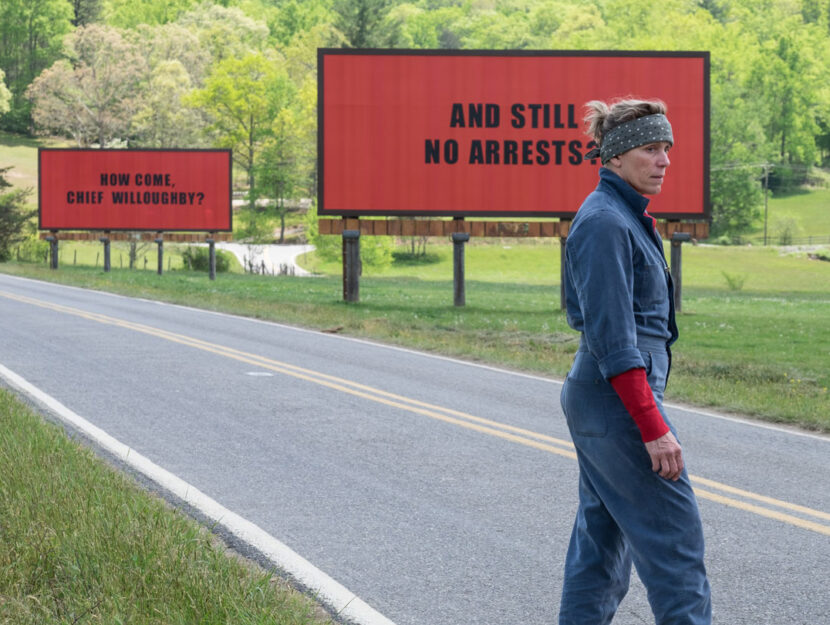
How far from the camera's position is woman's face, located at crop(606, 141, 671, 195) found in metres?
3.63

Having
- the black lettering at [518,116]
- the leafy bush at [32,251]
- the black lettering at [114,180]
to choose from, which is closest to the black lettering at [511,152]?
the black lettering at [518,116]

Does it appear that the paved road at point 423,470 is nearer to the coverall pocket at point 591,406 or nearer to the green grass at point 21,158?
the coverall pocket at point 591,406

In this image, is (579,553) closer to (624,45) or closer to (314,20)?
(624,45)

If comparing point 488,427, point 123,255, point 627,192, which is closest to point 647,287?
point 627,192

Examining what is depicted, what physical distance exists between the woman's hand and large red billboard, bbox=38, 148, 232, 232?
4152 centimetres

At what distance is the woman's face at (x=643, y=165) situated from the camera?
3.63 meters

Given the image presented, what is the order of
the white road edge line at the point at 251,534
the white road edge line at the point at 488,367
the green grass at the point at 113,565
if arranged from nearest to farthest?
the green grass at the point at 113,565 → the white road edge line at the point at 251,534 → the white road edge line at the point at 488,367

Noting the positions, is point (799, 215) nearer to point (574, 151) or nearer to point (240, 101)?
point (240, 101)

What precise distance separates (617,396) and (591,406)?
0.32ft

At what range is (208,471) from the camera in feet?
25.7

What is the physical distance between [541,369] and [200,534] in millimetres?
9629

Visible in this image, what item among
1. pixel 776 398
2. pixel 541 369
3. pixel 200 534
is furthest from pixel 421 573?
pixel 541 369

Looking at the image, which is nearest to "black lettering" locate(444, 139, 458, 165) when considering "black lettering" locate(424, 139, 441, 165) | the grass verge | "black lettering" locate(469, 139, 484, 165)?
"black lettering" locate(424, 139, 441, 165)

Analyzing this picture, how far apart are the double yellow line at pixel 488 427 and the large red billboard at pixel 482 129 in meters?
9.48
